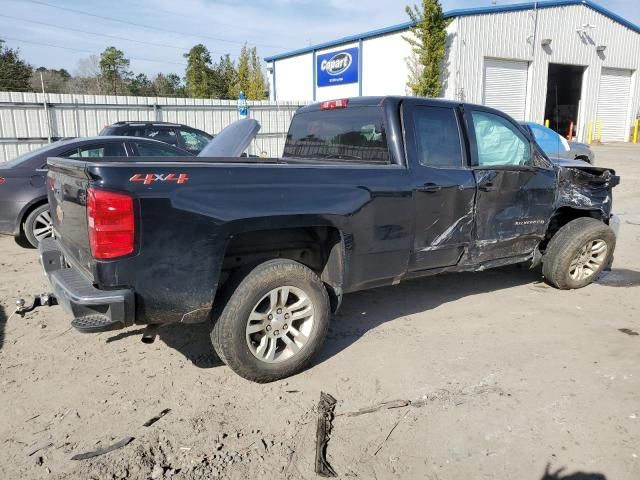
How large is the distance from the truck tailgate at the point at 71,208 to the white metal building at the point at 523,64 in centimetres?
2417

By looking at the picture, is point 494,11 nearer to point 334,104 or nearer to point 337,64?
point 337,64

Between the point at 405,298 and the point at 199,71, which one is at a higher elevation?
the point at 199,71

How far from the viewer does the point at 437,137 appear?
14.1 feet

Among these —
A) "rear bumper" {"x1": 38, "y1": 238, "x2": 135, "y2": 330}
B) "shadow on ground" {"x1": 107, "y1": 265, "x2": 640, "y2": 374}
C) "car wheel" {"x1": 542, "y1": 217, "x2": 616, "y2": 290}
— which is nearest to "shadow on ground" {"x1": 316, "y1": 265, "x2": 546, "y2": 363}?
"shadow on ground" {"x1": 107, "y1": 265, "x2": 640, "y2": 374}

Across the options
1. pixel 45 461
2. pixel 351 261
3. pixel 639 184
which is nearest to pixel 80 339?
pixel 45 461

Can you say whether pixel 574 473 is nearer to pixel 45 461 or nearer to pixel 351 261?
pixel 351 261

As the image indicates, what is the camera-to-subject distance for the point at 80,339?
421cm

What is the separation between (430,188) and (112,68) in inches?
1947

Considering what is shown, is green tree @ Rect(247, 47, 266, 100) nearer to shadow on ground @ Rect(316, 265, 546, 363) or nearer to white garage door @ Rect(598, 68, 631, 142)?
white garage door @ Rect(598, 68, 631, 142)

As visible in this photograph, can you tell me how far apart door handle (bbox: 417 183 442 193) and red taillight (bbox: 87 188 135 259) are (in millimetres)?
2174

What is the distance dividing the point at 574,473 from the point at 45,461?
2.74 meters

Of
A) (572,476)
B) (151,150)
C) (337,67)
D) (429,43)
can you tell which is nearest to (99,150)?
(151,150)

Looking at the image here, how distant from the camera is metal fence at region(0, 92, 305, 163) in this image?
46.6 feet

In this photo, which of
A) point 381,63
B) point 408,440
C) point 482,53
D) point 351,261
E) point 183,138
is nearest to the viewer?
point 408,440
